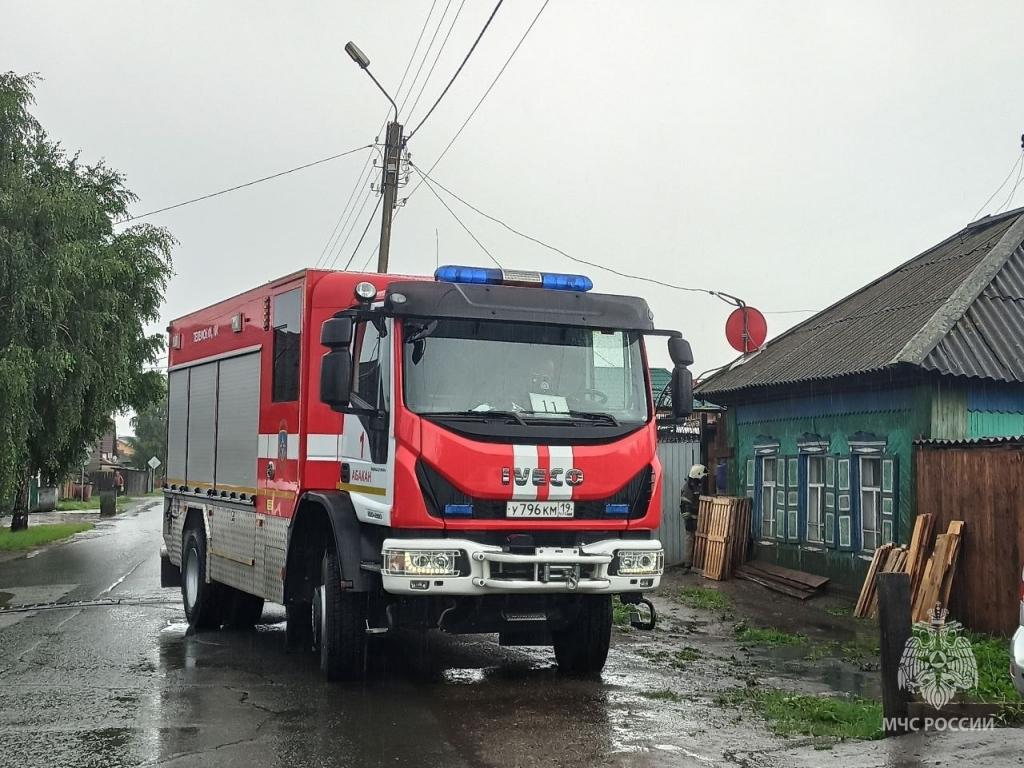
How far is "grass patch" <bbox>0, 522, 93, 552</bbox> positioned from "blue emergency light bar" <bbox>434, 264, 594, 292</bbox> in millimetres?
20510

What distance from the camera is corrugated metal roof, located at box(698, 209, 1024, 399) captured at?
46.1 ft

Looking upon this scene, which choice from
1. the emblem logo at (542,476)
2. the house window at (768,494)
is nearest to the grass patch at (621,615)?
the emblem logo at (542,476)

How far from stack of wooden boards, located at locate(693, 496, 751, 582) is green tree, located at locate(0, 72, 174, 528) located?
12932 millimetres

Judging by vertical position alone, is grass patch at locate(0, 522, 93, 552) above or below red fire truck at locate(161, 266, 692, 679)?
below

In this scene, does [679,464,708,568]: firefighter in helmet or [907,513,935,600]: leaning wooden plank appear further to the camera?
[679,464,708,568]: firefighter in helmet

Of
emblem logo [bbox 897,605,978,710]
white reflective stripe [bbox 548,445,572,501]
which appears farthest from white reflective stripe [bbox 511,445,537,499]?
emblem logo [bbox 897,605,978,710]

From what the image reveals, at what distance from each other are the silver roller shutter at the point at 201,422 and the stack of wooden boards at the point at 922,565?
22.6ft

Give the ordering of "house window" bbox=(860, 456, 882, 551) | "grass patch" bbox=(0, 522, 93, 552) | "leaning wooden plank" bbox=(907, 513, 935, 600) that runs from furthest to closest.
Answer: "grass patch" bbox=(0, 522, 93, 552) < "house window" bbox=(860, 456, 882, 551) < "leaning wooden plank" bbox=(907, 513, 935, 600)

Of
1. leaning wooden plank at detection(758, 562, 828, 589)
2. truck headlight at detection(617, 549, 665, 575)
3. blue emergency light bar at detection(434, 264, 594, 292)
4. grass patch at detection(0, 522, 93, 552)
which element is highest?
blue emergency light bar at detection(434, 264, 594, 292)

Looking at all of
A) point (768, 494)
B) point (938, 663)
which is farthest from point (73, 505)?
point (938, 663)

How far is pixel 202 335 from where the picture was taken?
12453mm

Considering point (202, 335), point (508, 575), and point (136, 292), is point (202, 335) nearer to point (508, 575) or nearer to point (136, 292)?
point (508, 575)

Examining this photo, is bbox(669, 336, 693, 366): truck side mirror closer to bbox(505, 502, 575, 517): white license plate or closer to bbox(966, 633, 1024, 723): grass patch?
bbox(505, 502, 575, 517): white license plate

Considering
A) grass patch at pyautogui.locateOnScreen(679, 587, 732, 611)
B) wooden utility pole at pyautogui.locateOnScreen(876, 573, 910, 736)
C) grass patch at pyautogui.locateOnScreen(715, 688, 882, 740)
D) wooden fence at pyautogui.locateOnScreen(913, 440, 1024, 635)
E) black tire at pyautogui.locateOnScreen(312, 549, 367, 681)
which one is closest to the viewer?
wooden utility pole at pyautogui.locateOnScreen(876, 573, 910, 736)
